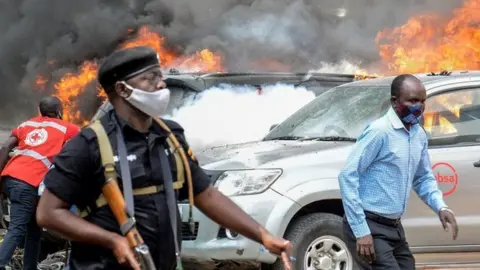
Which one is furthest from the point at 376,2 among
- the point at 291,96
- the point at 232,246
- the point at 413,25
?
the point at 232,246

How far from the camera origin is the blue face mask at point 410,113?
179 inches

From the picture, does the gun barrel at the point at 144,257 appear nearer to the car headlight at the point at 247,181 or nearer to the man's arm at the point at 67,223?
the man's arm at the point at 67,223

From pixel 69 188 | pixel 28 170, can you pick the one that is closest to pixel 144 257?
pixel 69 188

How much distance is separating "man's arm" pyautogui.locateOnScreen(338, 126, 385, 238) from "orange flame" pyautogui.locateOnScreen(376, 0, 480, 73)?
847 cm

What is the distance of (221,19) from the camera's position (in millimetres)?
21953

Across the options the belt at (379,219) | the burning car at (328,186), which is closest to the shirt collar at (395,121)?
the belt at (379,219)

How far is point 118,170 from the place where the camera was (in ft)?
9.46

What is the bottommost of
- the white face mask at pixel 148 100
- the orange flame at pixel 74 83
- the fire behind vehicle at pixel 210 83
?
the white face mask at pixel 148 100

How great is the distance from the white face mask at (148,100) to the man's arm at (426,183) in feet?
7.10

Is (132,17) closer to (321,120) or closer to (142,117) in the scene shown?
(321,120)

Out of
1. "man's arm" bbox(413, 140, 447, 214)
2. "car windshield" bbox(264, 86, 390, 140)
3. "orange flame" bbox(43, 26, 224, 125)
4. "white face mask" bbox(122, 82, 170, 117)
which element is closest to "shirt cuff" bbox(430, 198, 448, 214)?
"man's arm" bbox(413, 140, 447, 214)

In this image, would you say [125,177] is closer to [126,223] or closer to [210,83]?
[126,223]

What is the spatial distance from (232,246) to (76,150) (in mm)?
3056

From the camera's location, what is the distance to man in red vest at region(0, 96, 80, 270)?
7.05 meters
